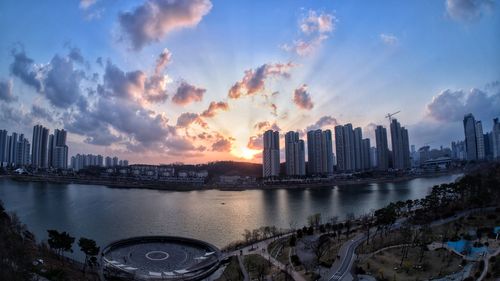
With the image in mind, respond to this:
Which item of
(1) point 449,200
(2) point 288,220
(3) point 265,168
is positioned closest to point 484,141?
(3) point 265,168

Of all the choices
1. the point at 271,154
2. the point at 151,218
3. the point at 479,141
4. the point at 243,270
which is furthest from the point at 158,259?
the point at 479,141

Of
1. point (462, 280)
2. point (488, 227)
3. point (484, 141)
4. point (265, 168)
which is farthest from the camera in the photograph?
point (484, 141)

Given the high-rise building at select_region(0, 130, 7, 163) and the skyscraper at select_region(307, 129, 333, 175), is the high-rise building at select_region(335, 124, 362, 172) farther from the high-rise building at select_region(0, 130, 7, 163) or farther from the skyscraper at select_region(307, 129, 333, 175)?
the high-rise building at select_region(0, 130, 7, 163)

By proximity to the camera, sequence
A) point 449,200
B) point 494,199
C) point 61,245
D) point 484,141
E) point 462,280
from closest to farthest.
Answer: point 462,280
point 61,245
point 494,199
point 449,200
point 484,141

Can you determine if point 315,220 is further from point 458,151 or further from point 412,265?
point 458,151

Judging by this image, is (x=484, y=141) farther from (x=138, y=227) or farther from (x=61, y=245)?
(x=61, y=245)

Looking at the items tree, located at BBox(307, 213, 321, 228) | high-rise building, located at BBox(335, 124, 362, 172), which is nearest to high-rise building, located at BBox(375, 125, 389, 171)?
high-rise building, located at BBox(335, 124, 362, 172)
